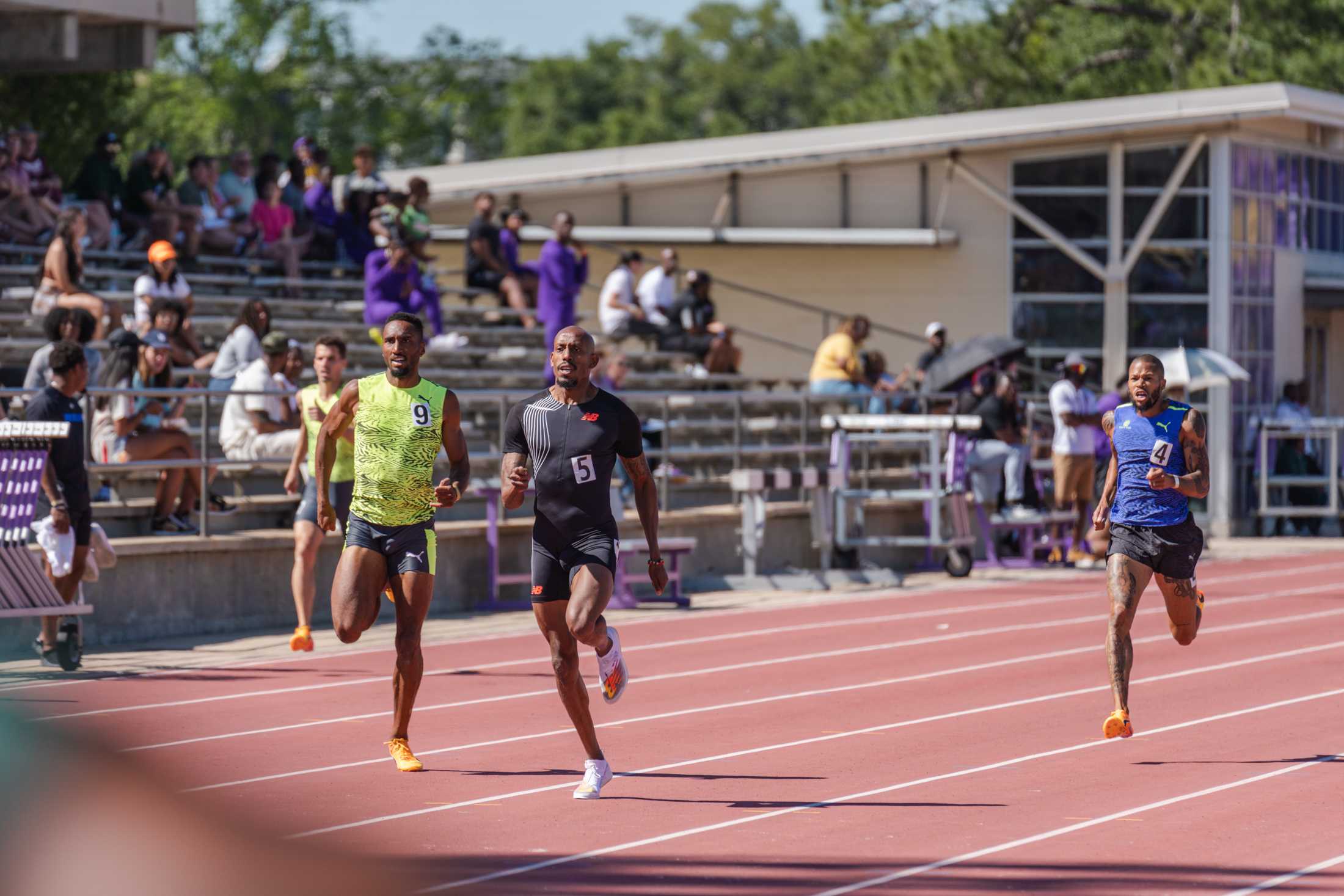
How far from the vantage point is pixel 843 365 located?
23.8 m

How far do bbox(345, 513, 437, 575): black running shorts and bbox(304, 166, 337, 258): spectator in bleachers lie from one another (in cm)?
1647

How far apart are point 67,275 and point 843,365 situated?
917cm

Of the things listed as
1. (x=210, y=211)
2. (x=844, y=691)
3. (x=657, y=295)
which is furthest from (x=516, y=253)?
(x=844, y=691)

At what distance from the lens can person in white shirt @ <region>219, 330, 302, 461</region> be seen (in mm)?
16750

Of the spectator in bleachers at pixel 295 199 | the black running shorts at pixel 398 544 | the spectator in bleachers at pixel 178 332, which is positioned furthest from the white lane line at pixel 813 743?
the spectator in bleachers at pixel 295 199

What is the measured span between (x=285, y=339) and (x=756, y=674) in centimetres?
510

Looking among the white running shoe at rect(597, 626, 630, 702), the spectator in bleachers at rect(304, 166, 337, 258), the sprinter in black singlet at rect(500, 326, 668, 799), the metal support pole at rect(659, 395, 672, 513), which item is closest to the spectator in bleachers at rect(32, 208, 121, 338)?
the metal support pole at rect(659, 395, 672, 513)

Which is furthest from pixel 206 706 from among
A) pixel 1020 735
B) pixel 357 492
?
pixel 1020 735

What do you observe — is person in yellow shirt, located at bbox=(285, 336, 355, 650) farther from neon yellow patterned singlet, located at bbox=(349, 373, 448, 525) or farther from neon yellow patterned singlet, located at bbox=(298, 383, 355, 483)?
neon yellow patterned singlet, located at bbox=(349, 373, 448, 525)

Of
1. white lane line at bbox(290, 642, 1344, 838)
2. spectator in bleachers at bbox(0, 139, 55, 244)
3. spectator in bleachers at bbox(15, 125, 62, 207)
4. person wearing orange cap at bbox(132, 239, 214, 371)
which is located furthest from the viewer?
spectator in bleachers at bbox(15, 125, 62, 207)

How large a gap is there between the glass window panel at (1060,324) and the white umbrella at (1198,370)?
340 centimetres

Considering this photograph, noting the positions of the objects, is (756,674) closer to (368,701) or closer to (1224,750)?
(368,701)

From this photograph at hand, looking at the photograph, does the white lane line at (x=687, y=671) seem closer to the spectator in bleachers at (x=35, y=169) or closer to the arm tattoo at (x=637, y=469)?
the arm tattoo at (x=637, y=469)

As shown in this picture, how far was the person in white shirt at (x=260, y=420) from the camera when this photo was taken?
55.0 ft
